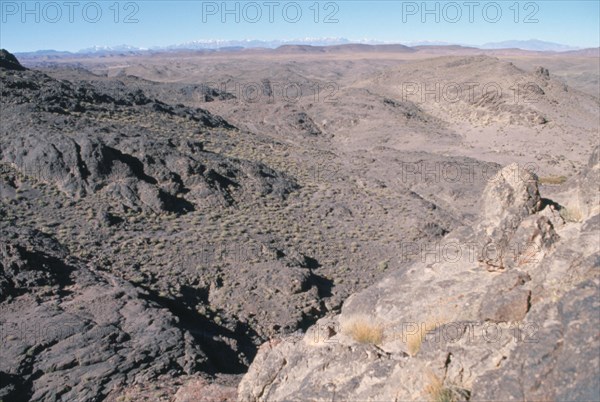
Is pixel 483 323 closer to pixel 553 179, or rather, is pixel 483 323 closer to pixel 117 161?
pixel 117 161

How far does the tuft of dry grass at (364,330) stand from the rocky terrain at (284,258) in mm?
32

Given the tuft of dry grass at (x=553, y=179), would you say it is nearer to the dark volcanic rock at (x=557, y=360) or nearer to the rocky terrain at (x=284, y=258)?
the rocky terrain at (x=284, y=258)

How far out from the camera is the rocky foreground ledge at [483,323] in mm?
4449

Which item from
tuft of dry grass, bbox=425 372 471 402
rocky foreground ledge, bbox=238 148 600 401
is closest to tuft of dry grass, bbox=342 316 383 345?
rocky foreground ledge, bbox=238 148 600 401

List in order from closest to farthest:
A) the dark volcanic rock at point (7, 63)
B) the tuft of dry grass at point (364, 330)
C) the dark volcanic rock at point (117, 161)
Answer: the tuft of dry grass at point (364, 330)
the dark volcanic rock at point (117, 161)
the dark volcanic rock at point (7, 63)

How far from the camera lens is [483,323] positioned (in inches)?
221

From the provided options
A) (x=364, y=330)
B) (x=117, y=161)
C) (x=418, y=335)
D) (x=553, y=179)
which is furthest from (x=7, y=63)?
(x=418, y=335)

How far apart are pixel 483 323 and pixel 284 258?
1100 centimetres

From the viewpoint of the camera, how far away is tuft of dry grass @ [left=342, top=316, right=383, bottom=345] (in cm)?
659

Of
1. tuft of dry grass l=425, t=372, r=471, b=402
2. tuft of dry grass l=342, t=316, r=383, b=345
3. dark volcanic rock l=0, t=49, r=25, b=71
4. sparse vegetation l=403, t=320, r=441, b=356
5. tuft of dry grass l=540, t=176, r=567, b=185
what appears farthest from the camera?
dark volcanic rock l=0, t=49, r=25, b=71

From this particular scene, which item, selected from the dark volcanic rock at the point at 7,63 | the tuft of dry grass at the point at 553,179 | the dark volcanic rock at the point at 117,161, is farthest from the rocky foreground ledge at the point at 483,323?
the dark volcanic rock at the point at 7,63

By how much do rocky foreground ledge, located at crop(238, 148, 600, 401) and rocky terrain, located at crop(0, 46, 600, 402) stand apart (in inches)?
0.9

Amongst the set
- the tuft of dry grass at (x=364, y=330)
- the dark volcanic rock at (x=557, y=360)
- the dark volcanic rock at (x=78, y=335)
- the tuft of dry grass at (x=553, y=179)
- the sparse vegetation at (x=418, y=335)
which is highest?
the dark volcanic rock at (x=557, y=360)

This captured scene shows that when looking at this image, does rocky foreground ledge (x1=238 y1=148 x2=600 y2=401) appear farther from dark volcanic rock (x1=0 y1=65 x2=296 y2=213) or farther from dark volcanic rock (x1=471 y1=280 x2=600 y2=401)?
dark volcanic rock (x1=0 y1=65 x2=296 y2=213)
